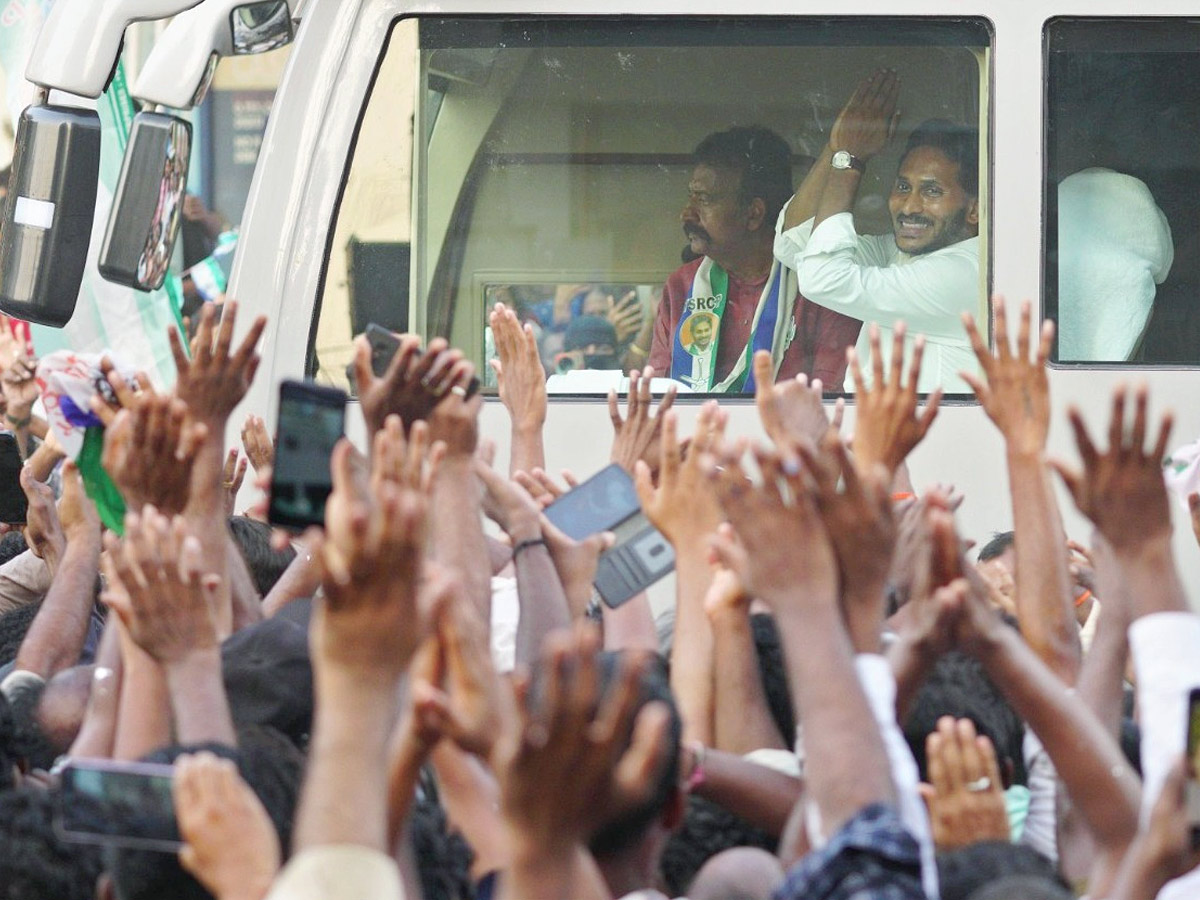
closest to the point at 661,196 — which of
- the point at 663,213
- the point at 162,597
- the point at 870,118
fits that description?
the point at 663,213

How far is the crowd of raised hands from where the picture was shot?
1977 millimetres

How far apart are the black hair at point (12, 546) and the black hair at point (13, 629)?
84 cm

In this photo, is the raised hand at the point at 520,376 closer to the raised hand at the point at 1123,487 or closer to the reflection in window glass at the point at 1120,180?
the reflection in window glass at the point at 1120,180

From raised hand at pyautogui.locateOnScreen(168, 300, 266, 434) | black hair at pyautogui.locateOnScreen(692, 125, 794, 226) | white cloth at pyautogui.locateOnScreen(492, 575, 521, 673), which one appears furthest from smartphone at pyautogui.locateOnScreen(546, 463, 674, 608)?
black hair at pyautogui.locateOnScreen(692, 125, 794, 226)

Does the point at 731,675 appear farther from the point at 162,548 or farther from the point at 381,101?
the point at 381,101

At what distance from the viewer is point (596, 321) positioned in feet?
17.1

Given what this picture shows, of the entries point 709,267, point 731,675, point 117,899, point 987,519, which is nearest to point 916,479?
point 987,519

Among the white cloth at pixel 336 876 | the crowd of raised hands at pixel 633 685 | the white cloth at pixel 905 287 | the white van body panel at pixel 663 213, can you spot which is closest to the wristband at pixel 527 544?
the crowd of raised hands at pixel 633 685

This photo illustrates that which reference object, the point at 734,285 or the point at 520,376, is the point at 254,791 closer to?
the point at 520,376

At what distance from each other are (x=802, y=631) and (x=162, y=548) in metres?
0.93

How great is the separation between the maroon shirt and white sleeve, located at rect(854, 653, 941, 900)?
2810mm

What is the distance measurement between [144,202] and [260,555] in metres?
1.20

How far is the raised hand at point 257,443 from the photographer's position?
4.55 meters

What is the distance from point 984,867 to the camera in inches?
92.4
